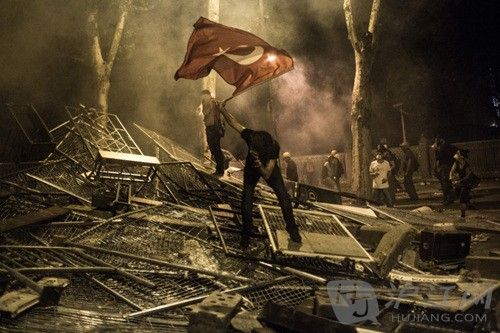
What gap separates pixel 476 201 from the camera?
14.1m

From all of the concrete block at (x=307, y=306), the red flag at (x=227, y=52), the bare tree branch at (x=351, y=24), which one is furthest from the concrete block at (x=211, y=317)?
the bare tree branch at (x=351, y=24)

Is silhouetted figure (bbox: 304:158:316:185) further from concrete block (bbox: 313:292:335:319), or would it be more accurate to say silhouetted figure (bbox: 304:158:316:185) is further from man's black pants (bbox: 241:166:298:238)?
concrete block (bbox: 313:292:335:319)

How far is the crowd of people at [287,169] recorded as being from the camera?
20.8ft

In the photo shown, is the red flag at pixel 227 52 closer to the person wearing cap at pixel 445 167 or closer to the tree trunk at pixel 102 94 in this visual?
the tree trunk at pixel 102 94

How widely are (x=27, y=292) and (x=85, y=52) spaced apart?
14.8 metres

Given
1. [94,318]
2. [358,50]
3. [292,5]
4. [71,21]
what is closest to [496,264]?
[94,318]

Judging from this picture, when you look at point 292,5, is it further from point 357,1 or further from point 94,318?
point 94,318

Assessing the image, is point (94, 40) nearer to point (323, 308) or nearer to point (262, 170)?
point (262, 170)

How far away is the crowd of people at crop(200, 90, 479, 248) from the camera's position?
6352 millimetres

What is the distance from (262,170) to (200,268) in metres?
1.74

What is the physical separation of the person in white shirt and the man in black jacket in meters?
8.12

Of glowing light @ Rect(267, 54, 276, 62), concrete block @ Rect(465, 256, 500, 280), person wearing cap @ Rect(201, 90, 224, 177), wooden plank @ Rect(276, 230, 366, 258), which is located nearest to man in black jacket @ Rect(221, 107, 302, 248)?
wooden plank @ Rect(276, 230, 366, 258)

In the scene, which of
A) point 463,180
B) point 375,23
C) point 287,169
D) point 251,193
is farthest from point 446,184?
point 251,193

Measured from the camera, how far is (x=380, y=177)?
13.8 metres
